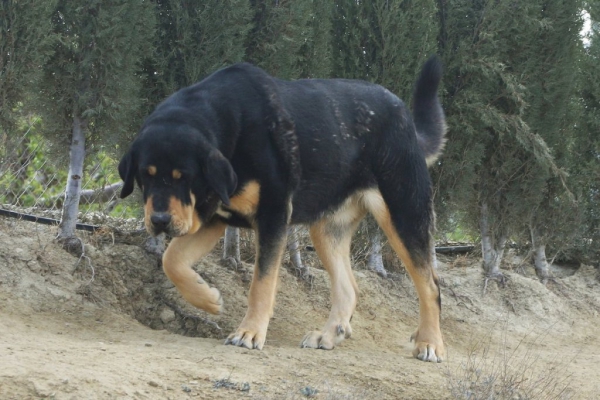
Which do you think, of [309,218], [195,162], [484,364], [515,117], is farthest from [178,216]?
[515,117]

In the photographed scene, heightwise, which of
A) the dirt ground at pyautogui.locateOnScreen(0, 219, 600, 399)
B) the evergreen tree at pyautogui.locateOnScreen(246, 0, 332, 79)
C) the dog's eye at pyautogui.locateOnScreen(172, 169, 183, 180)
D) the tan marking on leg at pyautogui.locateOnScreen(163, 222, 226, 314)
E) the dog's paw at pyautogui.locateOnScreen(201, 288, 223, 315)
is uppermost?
the evergreen tree at pyautogui.locateOnScreen(246, 0, 332, 79)

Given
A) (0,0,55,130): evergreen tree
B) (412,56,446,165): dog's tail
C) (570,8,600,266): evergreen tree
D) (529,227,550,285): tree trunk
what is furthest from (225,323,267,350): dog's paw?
(570,8,600,266): evergreen tree

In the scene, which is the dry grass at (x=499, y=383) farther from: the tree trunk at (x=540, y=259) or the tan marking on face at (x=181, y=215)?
the tree trunk at (x=540, y=259)

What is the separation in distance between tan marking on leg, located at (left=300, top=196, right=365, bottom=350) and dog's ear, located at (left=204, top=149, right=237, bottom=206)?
1.52 meters

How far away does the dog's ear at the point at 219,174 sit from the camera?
19.8ft

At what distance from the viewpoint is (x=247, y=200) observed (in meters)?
6.39

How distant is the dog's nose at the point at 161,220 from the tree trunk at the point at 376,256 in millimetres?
3808

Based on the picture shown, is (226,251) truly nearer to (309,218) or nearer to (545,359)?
(309,218)

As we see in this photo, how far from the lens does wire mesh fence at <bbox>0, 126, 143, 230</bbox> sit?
7.79m

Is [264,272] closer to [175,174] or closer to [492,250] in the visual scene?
[175,174]

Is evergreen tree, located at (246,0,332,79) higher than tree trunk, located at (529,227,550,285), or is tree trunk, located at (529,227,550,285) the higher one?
evergreen tree, located at (246,0,332,79)

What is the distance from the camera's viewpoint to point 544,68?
32.5 feet

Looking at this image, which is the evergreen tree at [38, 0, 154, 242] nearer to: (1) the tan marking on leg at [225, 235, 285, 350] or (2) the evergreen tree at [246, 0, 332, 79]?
(2) the evergreen tree at [246, 0, 332, 79]

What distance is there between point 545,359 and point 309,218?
283cm
